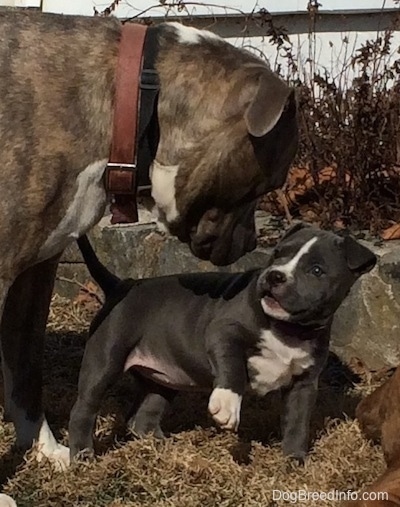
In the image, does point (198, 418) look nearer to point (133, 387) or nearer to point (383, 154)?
point (133, 387)

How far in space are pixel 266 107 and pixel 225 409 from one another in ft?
3.17

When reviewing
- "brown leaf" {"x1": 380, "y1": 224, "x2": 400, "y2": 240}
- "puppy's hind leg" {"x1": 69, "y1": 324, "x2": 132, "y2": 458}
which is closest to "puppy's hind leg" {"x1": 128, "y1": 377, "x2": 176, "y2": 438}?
"puppy's hind leg" {"x1": 69, "y1": 324, "x2": 132, "y2": 458}

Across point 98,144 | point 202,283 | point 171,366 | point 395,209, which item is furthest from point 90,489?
point 395,209

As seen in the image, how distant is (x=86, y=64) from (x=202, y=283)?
101 cm

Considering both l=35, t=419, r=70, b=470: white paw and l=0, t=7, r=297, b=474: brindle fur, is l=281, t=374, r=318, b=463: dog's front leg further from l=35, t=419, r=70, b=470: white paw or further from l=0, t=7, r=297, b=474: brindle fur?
l=35, t=419, r=70, b=470: white paw

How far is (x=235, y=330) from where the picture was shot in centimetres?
404

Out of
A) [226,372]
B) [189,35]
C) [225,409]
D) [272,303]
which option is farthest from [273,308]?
[189,35]

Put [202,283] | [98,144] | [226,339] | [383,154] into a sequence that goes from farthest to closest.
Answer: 1. [383,154]
2. [202,283]
3. [226,339]
4. [98,144]

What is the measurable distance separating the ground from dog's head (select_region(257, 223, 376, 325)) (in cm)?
55

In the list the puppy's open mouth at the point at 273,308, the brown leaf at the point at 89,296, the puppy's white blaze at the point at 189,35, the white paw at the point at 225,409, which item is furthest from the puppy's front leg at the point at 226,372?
the brown leaf at the point at 89,296

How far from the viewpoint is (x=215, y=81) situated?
12.5 feet

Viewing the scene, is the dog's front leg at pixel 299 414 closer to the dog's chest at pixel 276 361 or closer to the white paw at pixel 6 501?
the dog's chest at pixel 276 361

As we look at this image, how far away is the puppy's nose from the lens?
394cm

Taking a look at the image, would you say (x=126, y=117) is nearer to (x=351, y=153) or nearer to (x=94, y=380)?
(x=94, y=380)
